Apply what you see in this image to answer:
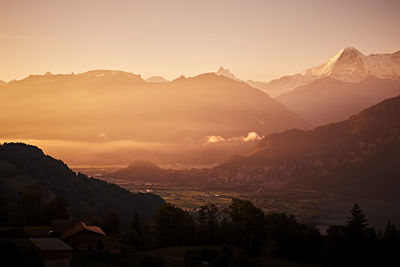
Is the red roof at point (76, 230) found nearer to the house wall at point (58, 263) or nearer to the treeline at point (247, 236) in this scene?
the house wall at point (58, 263)

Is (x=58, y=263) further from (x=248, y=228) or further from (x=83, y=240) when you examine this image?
(x=248, y=228)

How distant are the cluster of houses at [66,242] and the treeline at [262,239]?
18.8 metres

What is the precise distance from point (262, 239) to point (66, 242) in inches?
2169

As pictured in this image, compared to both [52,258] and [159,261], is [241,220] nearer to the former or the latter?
[159,261]

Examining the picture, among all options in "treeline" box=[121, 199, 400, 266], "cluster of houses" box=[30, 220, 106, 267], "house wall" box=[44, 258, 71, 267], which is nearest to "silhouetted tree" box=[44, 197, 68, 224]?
"treeline" box=[121, 199, 400, 266]

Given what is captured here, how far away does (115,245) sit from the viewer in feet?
400

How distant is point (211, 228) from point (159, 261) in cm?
4791

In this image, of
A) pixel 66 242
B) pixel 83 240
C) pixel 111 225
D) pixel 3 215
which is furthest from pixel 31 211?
pixel 83 240

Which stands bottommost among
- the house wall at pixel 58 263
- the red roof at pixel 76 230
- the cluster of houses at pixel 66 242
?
the house wall at pixel 58 263

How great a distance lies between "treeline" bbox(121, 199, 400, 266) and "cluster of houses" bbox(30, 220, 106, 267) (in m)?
18.8

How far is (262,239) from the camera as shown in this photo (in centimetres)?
14400

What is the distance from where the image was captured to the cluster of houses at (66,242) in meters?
102

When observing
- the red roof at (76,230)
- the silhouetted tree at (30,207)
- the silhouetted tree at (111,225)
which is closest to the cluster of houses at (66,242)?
the red roof at (76,230)

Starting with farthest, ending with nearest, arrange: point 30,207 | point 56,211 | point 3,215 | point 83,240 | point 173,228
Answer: point 56,211 → point 30,207 → point 173,228 → point 3,215 → point 83,240
